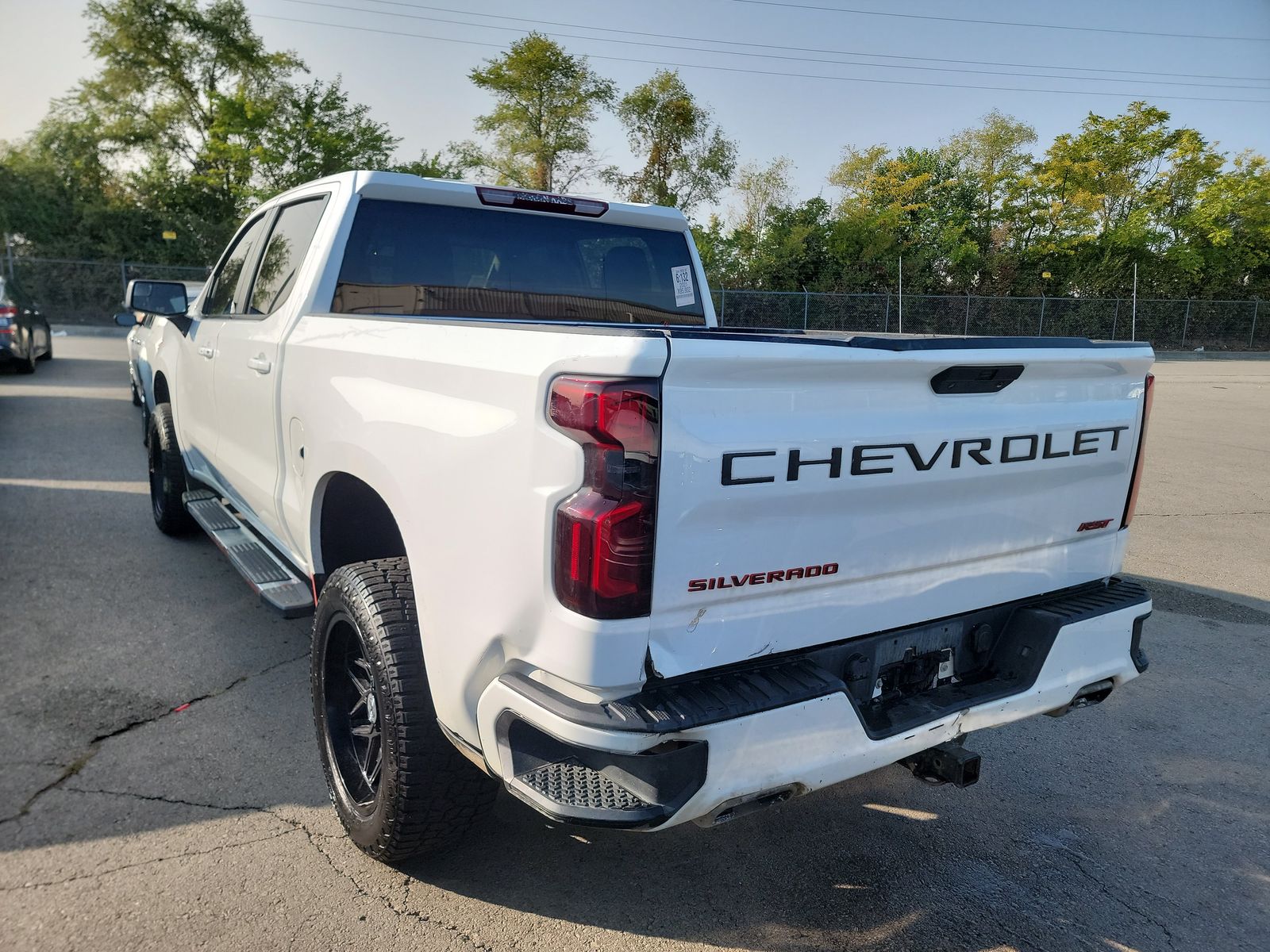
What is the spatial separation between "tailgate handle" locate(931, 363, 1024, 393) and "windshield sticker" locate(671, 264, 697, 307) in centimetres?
212

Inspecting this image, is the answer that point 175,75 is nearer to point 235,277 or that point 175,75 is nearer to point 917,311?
point 917,311

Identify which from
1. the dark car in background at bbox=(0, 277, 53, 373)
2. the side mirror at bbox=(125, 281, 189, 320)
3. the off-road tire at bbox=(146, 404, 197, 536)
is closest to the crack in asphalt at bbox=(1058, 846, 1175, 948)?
the off-road tire at bbox=(146, 404, 197, 536)

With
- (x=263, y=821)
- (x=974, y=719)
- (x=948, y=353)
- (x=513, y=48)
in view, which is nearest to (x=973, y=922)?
(x=974, y=719)

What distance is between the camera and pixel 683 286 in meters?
4.34

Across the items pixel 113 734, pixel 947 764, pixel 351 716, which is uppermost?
pixel 947 764

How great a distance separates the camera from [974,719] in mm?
2459

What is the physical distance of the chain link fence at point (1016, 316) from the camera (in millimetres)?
29281

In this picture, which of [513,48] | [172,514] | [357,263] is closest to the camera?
[357,263]

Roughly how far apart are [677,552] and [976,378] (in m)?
1.04

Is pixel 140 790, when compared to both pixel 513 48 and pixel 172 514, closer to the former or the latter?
pixel 172 514

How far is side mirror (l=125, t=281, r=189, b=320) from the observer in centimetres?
554

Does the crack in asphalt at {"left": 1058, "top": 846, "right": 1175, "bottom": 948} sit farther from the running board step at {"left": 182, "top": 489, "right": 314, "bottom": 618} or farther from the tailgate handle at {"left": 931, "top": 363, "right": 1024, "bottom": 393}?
the running board step at {"left": 182, "top": 489, "right": 314, "bottom": 618}

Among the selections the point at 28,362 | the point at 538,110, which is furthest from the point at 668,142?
the point at 28,362

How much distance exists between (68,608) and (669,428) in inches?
170
